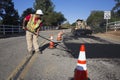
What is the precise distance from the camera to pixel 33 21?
35.5 ft

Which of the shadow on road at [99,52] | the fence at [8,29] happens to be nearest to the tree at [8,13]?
the fence at [8,29]

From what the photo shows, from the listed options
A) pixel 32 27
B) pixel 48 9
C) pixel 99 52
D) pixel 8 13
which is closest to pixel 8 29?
pixel 32 27

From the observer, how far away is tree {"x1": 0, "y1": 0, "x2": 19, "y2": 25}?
62.7 meters

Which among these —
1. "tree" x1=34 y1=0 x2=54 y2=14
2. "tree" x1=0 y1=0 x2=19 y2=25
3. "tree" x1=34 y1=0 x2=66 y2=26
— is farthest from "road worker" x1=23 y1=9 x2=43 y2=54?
"tree" x1=34 y1=0 x2=54 y2=14

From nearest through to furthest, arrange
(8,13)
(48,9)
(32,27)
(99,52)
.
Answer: (32,27) < (99,52) < (8,13) < (48,9)

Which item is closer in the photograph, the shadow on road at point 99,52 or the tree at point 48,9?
the shadow on road at point 99,52

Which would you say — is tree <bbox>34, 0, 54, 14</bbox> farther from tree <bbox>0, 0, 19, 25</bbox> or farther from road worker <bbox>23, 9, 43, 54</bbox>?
road worker <bbox>23, 9, 43, 54</bbox>

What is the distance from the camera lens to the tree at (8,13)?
6272cm

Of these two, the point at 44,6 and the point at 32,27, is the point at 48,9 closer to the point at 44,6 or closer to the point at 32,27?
the point at 44,6

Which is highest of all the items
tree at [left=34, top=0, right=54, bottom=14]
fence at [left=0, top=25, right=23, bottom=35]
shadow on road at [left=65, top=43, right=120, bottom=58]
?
tree at [left=34, top=0, right=54, bottom=14]

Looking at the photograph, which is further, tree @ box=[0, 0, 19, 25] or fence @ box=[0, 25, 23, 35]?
tree @ box=[0, 0, 19, 25]

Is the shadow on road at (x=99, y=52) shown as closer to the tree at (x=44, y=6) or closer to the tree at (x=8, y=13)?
the tree at (x=8, y=13)

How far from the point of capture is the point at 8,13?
216ft

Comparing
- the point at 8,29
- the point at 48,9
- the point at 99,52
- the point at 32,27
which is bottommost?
the point at 99,52
